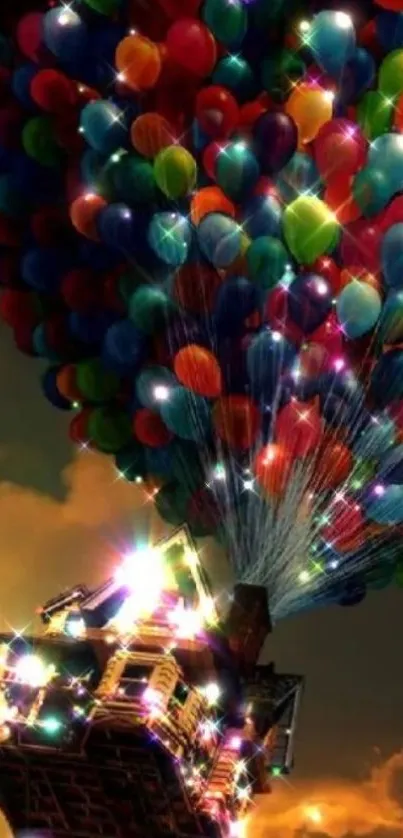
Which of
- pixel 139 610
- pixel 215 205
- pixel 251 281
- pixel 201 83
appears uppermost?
pixel 201 83

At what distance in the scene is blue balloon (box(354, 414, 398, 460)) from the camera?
805 centimetres

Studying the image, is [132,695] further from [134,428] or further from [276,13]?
[276,13]

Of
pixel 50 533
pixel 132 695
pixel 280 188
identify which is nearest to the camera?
pixel 132 695

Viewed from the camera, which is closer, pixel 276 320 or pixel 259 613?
pixel 276 320

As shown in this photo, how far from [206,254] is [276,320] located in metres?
0.60

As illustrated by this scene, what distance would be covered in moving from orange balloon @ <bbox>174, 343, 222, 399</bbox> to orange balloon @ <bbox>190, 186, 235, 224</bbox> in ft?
2.67

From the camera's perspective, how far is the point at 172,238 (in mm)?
7969

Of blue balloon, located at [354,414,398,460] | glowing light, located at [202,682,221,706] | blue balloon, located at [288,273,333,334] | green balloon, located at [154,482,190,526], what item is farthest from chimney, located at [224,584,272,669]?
blue balloon, located at [288,273,333,334]

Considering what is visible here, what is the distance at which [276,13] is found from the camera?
799 centimetres

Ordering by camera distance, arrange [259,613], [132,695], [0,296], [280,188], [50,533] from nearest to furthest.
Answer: [132,695], [280,188], [259,613], [0,296], [50,533]

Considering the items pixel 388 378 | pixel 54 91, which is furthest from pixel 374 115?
pixel 54 91

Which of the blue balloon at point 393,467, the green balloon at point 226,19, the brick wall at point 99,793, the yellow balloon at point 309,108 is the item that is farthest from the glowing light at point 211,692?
the green balloon at point 226,19

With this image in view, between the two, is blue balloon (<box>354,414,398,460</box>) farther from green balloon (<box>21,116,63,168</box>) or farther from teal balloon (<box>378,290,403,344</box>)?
green balloon (<box>21,116,63,168</box>)

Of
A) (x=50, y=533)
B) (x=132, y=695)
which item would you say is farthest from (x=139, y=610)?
(x=50, y=533)
